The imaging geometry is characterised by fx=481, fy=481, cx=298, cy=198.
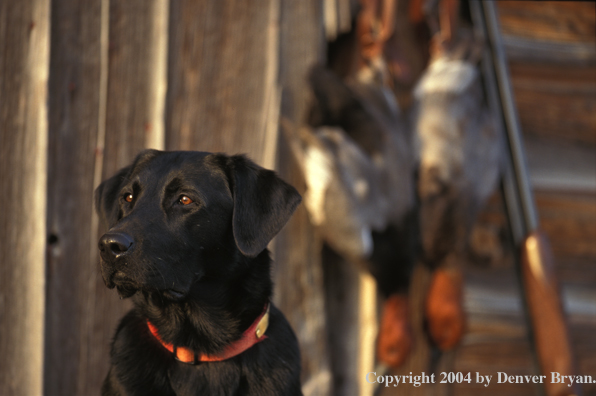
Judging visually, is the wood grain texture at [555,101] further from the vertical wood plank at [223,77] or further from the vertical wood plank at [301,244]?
the vertical wood plank at [223,77]

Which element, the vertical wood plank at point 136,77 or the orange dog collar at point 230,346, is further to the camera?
the vertical wood plank at point 136,77

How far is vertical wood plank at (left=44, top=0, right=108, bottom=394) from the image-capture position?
185 centimetres

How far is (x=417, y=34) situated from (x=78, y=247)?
2.14 m

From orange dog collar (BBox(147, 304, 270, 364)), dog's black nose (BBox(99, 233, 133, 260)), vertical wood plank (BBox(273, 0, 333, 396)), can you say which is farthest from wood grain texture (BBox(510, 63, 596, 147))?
dog's black nose (BBox(99, 233, 133, 260))

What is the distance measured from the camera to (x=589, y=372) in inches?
117

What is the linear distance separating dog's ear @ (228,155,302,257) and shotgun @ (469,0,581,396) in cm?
150

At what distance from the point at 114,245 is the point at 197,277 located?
1.01 feet

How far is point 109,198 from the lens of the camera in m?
1.62

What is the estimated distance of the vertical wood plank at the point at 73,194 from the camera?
6.07ft

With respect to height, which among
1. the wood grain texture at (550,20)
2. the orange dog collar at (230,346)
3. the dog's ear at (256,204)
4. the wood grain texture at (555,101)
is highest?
the wood grain texture at (550,20)

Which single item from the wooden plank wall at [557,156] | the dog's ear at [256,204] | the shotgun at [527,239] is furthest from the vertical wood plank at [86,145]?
the wooden plank wall at [557,156]

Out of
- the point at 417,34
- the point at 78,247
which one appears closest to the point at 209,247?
the point at 78,247

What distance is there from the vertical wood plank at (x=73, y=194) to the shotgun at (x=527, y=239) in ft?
6.49

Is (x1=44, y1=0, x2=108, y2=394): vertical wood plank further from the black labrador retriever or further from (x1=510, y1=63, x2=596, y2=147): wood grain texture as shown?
(x1=510, y1=63, x2=596, y2=147): wood grain texture
